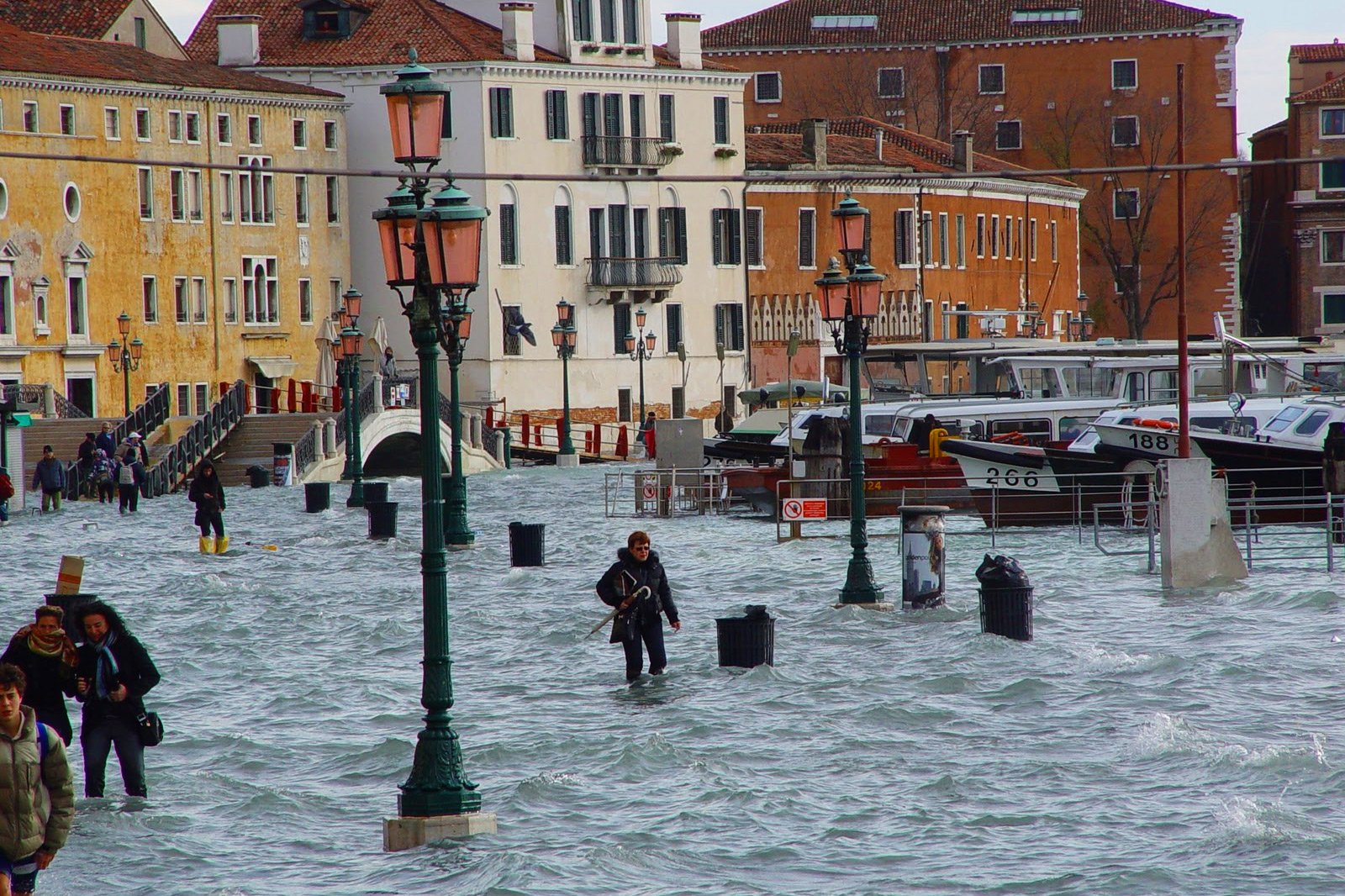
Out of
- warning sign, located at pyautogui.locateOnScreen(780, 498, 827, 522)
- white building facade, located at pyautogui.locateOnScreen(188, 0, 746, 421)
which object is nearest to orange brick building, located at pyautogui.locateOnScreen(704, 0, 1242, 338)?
white building facade, located at pyautogui.locateOnScreen(188, 0, 746, 421)

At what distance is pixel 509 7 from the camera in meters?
63.6

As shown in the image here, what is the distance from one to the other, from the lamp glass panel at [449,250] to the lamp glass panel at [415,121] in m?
0.79

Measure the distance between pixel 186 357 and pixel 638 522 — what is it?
2609 centimetres

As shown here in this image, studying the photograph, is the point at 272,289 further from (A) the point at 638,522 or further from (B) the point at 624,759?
(B) the point at 624,759

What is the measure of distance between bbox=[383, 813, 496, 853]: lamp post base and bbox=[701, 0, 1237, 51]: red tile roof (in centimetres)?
7137

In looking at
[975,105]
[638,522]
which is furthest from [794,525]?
[975,105]

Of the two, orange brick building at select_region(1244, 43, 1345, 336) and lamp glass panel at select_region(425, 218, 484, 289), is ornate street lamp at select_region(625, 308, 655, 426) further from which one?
lamp glass panel at select_region(425, 218, 484, 289)

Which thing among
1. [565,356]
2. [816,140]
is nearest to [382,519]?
[565,356]

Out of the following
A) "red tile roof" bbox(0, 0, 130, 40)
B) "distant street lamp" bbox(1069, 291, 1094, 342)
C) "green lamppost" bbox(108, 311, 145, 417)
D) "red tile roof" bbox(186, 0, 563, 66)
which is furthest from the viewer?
"distant street lamp" bbox(1069, 291, 1094, 342)

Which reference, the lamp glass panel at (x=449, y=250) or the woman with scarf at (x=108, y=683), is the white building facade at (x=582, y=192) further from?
the lamp glass panel at (x=449, y=250)

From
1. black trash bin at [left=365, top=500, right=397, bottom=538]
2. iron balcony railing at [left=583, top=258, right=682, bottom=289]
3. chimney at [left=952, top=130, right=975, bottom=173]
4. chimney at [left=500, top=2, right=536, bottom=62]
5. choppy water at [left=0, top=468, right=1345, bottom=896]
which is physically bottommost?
choppy water at [left=0, top=468, right=1345, bottom=896]

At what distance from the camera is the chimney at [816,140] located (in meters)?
70.2

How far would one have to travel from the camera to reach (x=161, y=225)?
59844 millimetres

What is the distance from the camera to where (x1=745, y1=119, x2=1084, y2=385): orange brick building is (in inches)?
2788
